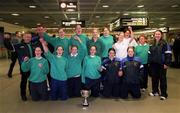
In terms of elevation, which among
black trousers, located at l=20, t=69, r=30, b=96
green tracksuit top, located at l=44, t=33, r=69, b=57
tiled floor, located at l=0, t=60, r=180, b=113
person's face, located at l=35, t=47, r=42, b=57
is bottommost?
tiled floor, located at l=0, t=60, r=180, b=113

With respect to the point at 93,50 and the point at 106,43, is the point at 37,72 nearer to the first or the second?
the point at 93,50

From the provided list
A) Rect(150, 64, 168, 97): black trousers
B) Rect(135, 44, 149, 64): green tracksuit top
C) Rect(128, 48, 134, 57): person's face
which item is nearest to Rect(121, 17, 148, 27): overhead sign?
Rect(135, 44, 149, 64): green tracksuit top

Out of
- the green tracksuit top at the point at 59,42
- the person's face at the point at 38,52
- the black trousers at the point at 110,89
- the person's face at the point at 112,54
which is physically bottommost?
the black trousers at the point at 110,89

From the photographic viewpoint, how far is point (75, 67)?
276 inches

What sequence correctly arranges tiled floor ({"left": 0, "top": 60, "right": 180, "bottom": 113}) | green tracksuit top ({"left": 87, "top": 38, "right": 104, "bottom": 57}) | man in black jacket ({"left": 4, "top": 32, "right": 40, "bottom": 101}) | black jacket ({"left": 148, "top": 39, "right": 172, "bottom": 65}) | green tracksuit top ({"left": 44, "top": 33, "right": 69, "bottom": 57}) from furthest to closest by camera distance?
green tracksuit top ({"left": 87, "top": 38, "right": 104, "bottom": 57})
green tracksuit top ({"left": 44, "top": 33, "right": 69, "bottom": 57})
man in black jacket ({"left": 4, "top": 32, "right": 40, "bottom": 101})
black jacket ({"left": 148, "top": 39, "right": 172, "bottom": 65})
tiled floor ({"left": 0, "top": 60, "right": 180, "bottom": 113})

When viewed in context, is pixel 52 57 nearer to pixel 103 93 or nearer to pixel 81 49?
pixel 81 49

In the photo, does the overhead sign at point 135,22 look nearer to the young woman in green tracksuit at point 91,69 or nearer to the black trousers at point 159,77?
the black trousers at point 159,77

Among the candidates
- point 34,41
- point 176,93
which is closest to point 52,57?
point 34,41

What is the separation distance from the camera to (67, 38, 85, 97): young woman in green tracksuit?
275 inches

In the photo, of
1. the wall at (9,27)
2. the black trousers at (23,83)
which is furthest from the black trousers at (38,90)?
the wall at (9,27)

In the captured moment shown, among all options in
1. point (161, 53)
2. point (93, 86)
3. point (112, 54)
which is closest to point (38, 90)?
point (93, 86)

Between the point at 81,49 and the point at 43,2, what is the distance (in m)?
7.61

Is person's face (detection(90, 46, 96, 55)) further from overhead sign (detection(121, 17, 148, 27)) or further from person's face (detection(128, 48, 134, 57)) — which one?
overhead sign (detection(121, 17, 148, 27))

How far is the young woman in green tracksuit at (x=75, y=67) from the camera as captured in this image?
6.99m
